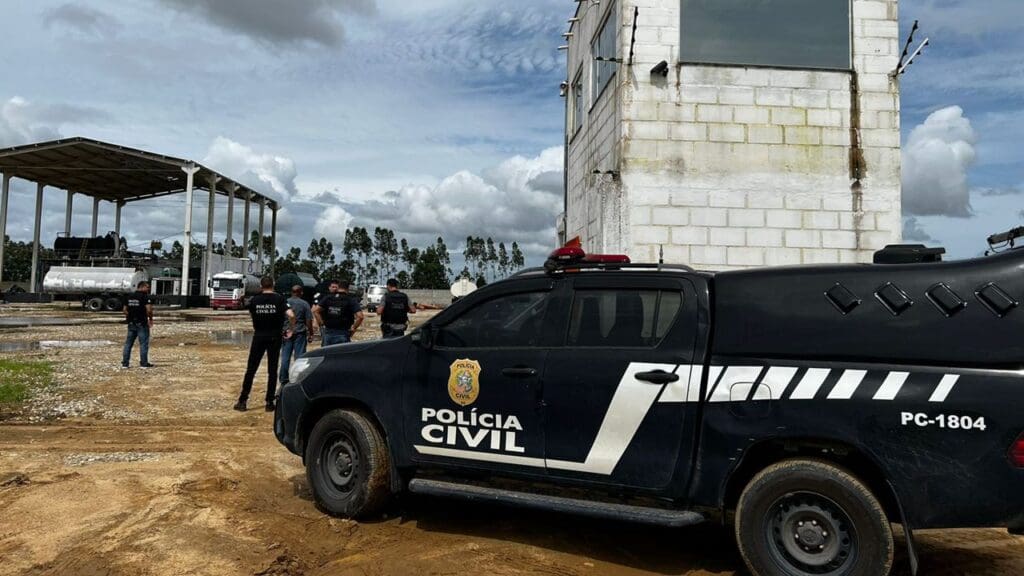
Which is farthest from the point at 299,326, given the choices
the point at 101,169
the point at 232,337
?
the point at 101,169

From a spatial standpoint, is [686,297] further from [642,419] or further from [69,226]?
[69,226]

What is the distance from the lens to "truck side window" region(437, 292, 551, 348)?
4.56 meters

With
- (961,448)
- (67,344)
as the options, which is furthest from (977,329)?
(67,344)

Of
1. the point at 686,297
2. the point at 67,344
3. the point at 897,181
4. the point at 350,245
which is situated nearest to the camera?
the point at 686,297

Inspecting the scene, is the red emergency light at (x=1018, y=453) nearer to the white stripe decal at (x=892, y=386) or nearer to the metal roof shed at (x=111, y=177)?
the white stripe decal at (x=892, y=386)

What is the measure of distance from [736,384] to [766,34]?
7.31 m

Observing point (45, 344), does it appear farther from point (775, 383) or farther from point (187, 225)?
point (187, 225)

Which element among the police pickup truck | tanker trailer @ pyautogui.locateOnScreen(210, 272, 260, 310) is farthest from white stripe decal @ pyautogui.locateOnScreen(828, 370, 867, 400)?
tanker trailer @ pyautogui.locateOnScreen(210, 272, 260, 310)

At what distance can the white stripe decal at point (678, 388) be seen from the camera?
3.91 meters

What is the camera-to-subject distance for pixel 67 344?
61.2 ft

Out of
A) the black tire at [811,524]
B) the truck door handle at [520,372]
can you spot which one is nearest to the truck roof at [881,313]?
the black tire at [811,524]

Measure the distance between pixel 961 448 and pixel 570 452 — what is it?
6.60ft

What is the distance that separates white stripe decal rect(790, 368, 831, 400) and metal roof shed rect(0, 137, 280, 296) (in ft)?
150

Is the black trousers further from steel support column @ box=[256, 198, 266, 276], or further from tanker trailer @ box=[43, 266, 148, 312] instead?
steel support column @ box=[256, 198, 266, 276]
